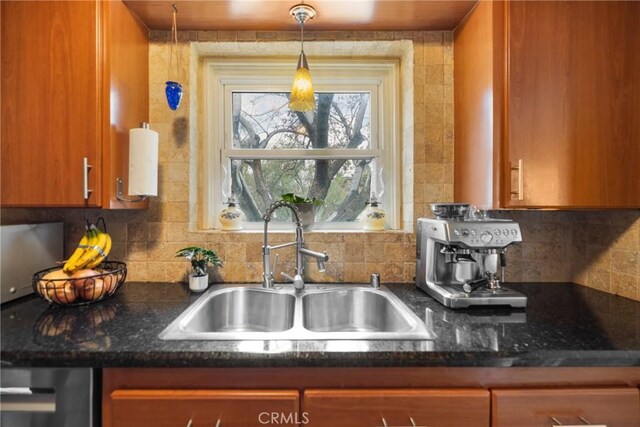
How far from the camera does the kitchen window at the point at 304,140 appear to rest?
159 centimetres

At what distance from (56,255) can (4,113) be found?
592mm

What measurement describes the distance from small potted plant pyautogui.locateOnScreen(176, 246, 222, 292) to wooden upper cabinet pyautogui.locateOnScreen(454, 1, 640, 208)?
1.16 meters

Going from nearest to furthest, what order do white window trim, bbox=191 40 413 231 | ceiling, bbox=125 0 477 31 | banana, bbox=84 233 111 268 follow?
banana, bbox=84 233 111 268, ceiling, bbox=125 0 477 31, white window trim, bbox=191 40 413 231

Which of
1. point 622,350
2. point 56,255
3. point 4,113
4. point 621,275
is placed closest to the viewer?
point 622,350

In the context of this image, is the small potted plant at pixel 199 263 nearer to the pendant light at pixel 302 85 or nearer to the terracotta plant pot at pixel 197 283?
the terracotta plant pot at pixel 197 283

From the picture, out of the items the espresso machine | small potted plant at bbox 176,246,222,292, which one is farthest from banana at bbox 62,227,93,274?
the espresso machine

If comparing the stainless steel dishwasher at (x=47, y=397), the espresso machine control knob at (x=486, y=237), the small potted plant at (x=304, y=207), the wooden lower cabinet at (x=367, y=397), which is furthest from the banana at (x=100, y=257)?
the espresso machine control knob at (x=486, y=237)

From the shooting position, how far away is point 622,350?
74cm

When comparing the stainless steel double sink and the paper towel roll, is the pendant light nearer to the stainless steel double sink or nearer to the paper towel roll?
the paper towel roll

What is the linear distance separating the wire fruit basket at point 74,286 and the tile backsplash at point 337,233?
0.29 meters

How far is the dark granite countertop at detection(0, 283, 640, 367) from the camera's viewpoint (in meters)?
0.72

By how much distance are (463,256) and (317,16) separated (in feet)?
3.88

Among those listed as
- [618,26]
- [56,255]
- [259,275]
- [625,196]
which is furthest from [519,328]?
[56,255]

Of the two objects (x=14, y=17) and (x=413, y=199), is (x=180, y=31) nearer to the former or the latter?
(x=14, y=17)
